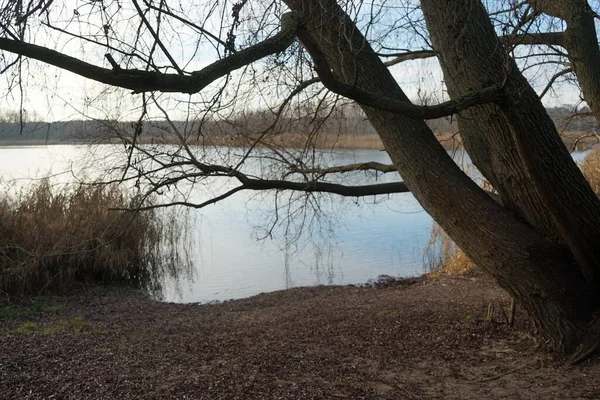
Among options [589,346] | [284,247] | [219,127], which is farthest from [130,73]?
[284,247]

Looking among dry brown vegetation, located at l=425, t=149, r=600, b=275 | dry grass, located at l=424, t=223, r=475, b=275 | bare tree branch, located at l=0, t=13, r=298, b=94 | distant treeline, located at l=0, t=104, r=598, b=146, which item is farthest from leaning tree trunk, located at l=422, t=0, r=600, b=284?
dry brown vegetation, located at l=425, t=149, r=600, b=275

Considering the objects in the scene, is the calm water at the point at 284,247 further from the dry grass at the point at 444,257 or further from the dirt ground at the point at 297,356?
the dirt ground at the point at 297,356

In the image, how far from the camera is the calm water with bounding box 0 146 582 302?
34.1 feet

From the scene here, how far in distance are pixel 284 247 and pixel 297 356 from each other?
7226mm

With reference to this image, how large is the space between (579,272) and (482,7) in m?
2.08

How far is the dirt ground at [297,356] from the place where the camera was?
4.00 meters

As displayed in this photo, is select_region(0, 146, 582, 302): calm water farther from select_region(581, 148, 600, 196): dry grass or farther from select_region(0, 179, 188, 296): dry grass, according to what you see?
select_region(581, 148, 600, 196): dry grass

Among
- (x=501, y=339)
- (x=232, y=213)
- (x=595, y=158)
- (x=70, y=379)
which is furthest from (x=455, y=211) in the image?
(x=232, y=213)

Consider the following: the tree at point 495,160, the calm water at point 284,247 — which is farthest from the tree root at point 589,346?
the calm water at point 284,247

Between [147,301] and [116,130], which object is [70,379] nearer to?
[116,130]

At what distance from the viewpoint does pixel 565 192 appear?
14.6 feet

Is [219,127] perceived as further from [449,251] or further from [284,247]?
[449,251]

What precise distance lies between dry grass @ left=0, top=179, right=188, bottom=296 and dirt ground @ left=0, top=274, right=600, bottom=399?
153 centimetres

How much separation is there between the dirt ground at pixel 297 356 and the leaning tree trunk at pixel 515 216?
0.46 m
